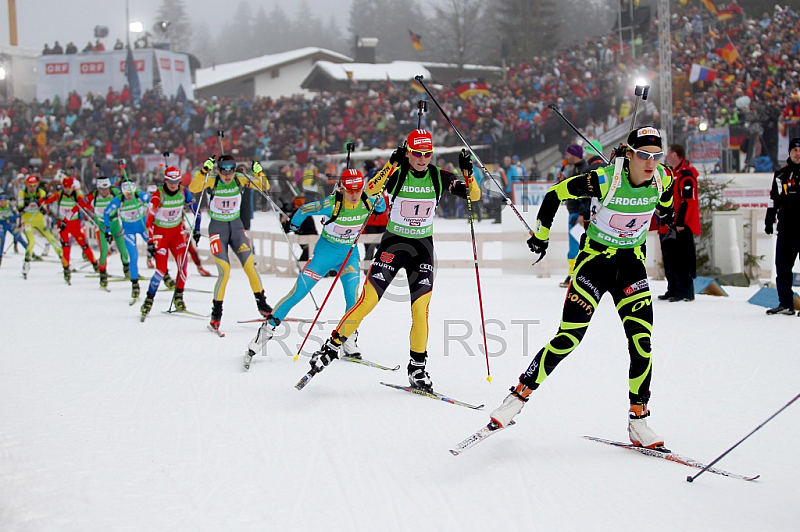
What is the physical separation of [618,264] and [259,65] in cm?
4717

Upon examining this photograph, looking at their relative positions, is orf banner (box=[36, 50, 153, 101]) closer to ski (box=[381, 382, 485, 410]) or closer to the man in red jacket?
the man in red jacket

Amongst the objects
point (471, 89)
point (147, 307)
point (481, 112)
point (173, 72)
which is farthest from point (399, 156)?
point (173, 72)

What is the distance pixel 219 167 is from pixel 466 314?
12.7 feet

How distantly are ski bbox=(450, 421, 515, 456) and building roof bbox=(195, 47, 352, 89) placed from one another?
147 ft

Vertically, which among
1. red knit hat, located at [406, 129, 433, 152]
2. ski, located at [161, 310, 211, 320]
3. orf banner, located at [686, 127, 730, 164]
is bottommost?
ski, located at [161, 310, 211, 320]

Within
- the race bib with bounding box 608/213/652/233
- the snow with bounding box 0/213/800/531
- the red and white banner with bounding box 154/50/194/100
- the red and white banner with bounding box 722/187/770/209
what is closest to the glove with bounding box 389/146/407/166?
the snow with bounding box 0/213/800/531

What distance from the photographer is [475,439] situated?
4.81 meters

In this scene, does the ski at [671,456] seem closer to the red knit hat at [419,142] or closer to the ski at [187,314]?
the red knit hat at [419,142]

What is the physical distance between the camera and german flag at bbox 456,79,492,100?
33.2 metres

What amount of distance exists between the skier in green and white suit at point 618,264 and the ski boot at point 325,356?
1.91m

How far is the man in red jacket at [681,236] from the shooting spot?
1060 cm

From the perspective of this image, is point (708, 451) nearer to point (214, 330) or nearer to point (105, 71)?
point (214, 330)

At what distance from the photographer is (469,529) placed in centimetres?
370

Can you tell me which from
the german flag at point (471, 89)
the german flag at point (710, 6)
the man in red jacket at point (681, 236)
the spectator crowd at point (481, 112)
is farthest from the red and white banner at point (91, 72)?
the man in red jacket at point (681, 236)
